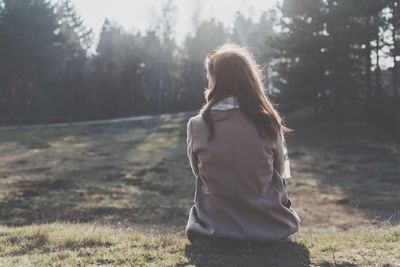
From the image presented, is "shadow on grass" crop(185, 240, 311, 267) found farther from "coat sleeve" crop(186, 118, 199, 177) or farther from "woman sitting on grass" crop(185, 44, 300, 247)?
"coat sleeve" crop(186, 118, 199, 177)

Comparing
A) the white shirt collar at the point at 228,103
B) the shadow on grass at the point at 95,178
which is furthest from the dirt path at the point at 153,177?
the white shirt collar at the point at 228,103

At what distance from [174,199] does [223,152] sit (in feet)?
39.8

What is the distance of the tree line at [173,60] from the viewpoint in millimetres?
35094

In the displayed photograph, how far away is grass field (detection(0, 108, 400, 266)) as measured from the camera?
15.8 ft

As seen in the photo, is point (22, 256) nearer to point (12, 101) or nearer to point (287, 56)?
point (287, 56)

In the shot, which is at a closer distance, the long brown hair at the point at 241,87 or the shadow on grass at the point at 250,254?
the shadow on grass at the point at 250,254

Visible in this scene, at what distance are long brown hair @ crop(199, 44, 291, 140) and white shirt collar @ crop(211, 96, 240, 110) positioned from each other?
32 millimetres

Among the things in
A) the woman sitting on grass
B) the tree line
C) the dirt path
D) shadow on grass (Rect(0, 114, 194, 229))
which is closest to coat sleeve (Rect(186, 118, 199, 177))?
the woman sitting on grass

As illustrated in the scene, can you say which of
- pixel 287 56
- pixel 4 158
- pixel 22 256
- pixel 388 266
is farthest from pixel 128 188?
pixel 287 56

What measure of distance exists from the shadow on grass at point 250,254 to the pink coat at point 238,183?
0.09 metres

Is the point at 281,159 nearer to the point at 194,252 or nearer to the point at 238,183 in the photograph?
the point at 238,183

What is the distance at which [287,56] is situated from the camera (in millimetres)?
37219

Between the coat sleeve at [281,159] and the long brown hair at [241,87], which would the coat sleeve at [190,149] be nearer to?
the long brown hair at [241,87]

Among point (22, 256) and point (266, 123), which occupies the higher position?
point (266, 123)
